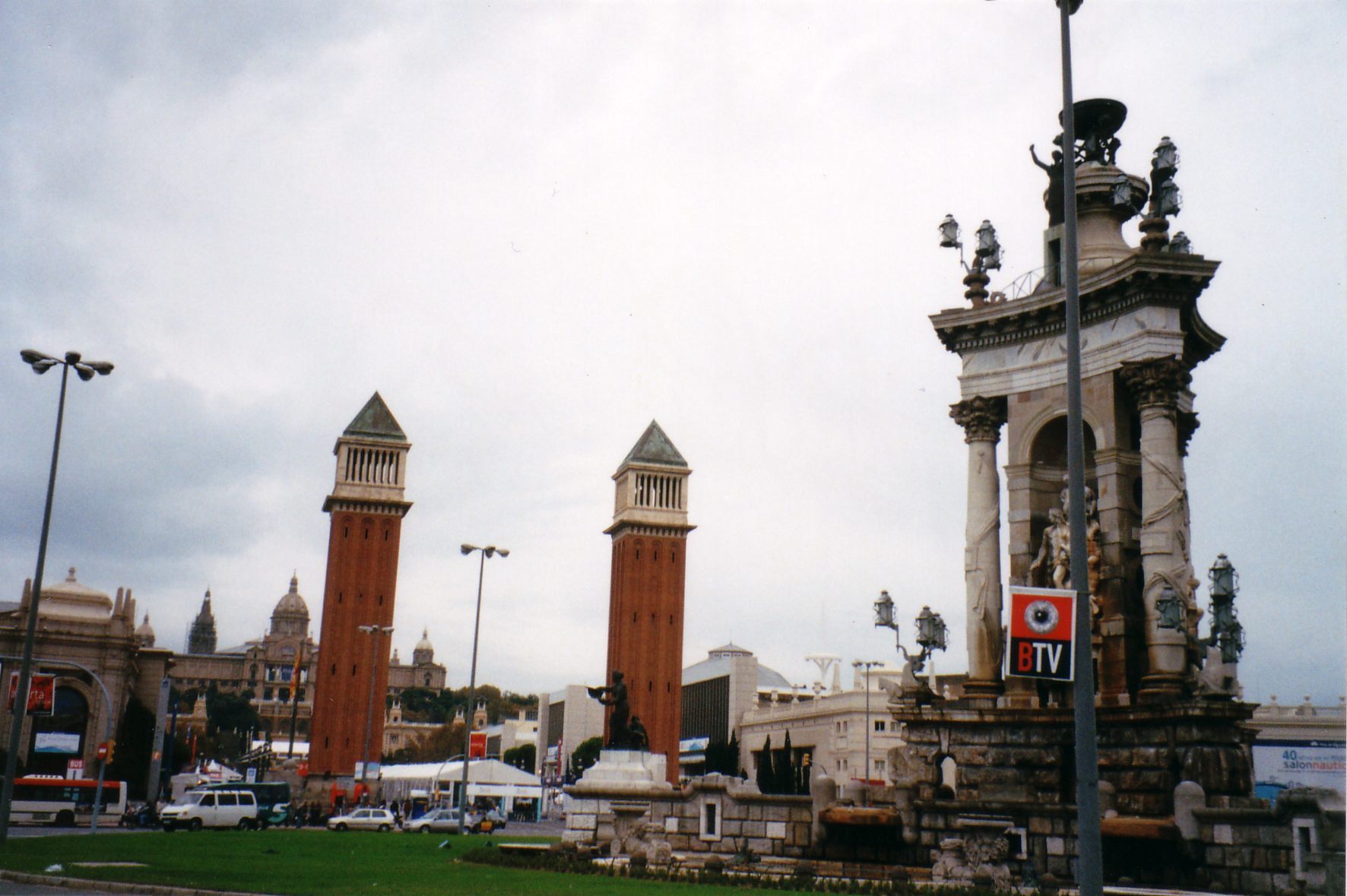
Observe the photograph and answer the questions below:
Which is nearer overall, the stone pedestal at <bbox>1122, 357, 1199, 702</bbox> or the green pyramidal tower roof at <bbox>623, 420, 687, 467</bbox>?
the stone pedestal at <bbox>1122, 357, 1199, 702</bbox>

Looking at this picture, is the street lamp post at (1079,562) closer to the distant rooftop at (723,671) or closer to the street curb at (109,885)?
the street curb at (109,885)

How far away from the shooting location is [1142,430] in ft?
75.4

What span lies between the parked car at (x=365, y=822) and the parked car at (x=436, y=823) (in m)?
1.51

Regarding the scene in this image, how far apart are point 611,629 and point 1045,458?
261 ft

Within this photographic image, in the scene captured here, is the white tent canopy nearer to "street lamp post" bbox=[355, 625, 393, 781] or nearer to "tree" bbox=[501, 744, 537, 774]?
A: "street lamp post" bbox=[355, 625, 393, 781]

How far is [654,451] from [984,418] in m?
81.9

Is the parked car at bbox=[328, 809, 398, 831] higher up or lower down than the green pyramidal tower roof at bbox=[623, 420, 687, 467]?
lower down

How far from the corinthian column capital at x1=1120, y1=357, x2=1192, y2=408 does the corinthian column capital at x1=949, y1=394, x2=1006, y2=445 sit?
3.70m

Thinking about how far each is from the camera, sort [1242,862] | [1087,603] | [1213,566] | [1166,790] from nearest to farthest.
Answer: [1087,603] → [1242,862] → [1166,790] → [1213,566]

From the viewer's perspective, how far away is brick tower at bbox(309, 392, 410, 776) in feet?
286

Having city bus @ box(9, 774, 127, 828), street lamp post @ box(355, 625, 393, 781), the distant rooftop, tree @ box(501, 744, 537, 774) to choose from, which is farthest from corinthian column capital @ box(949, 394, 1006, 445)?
tree @ box(501, 744, 537, 774)

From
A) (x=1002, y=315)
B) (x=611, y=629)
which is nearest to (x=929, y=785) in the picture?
(x=1002, y=315)

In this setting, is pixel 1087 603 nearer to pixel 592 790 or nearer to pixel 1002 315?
pixel 1002 315

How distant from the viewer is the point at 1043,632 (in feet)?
38.7
